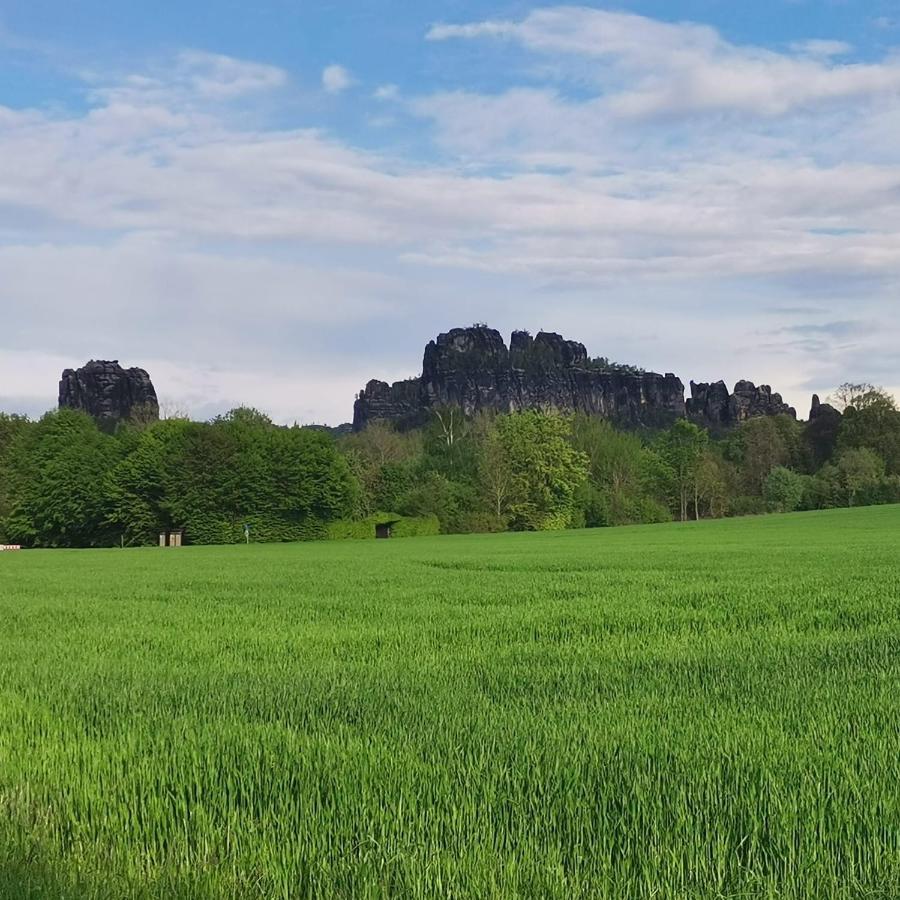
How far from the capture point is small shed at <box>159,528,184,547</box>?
245 ft

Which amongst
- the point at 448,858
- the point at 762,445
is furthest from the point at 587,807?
the point at 762,445

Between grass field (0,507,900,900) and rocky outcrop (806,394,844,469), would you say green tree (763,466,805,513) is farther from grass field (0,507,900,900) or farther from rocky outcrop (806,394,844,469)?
grass field (0,507,900,900)

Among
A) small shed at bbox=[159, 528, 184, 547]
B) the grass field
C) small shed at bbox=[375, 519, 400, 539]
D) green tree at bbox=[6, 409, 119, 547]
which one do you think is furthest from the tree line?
the grass field

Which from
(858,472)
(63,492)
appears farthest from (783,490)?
(63,492)

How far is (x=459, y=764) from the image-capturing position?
435 centimetres

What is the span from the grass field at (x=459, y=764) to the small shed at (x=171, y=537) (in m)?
67.1

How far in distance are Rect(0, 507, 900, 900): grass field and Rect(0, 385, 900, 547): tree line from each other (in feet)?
227

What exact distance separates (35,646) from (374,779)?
721cm

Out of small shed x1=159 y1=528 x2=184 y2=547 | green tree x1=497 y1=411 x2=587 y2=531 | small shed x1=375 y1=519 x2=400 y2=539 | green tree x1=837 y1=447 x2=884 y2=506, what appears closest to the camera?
small shed x1=159 y1=528 x2=184 y2=547

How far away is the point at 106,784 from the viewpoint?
4.45 metres

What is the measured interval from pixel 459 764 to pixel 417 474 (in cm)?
9591

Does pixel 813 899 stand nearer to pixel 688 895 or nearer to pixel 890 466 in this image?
pixel 688 895

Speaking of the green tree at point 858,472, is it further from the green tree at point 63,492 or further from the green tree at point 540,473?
the green tree at point 63,492

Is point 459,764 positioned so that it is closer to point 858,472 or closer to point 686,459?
point 858,472
